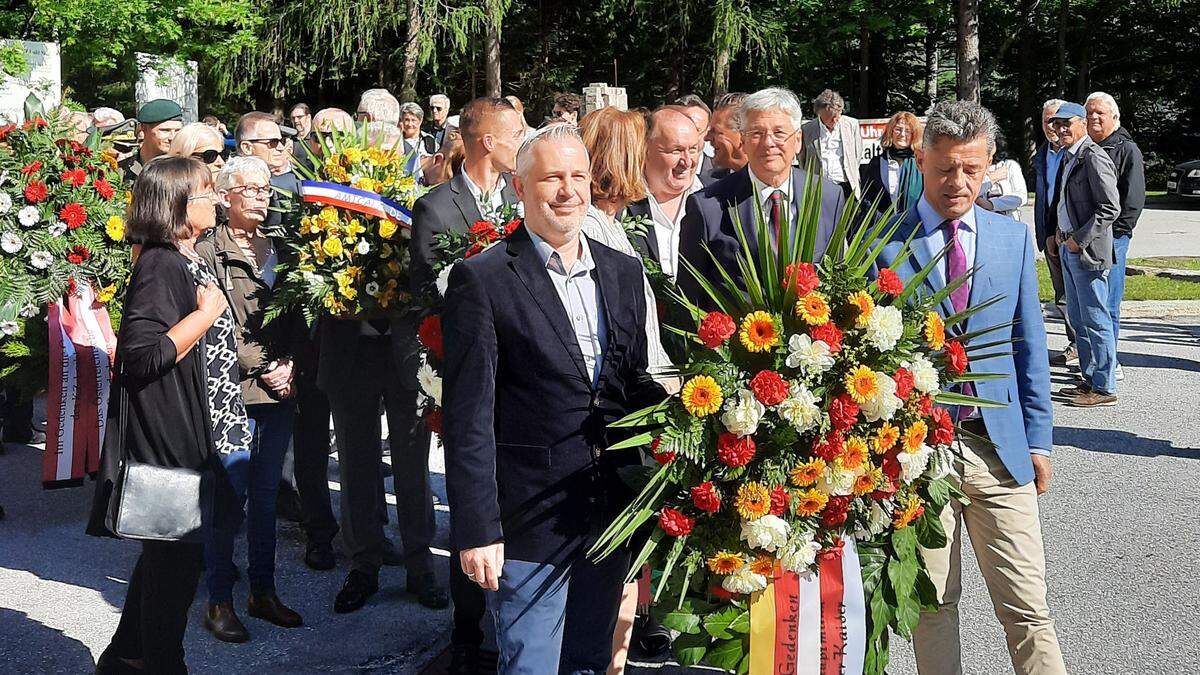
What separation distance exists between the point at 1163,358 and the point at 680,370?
8542 millimetres

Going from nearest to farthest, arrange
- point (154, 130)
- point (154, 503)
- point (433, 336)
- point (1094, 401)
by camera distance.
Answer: point (154, 503)
point (433, 336)
point (154, 130)
point (1094, 401)

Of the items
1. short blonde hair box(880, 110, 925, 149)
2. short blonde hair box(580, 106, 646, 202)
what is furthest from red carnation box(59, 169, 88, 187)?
short blonde hair box(880, 110, 925, 149)

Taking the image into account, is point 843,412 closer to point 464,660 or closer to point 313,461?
point 464,660

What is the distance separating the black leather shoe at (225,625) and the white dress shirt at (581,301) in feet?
8.09

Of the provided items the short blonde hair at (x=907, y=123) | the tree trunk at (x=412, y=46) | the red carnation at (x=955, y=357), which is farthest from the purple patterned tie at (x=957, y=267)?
the tree trunk at (x=412, y=46)

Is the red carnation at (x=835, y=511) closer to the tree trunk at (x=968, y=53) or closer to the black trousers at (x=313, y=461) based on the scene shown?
the black trousers at (x=313, y=461)

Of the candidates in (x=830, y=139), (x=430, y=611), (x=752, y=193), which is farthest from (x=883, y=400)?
(x=830, y=139)

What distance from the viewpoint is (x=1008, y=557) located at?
3.70 meters

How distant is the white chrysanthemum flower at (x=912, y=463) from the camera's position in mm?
3145

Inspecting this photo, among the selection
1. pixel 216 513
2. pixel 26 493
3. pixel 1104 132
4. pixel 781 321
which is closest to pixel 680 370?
pixel 781 321

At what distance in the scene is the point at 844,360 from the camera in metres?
3.15

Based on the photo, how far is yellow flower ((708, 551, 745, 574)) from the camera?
318 cm

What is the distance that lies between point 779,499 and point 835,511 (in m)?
0.19

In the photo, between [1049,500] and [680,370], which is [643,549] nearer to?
[680,370]
